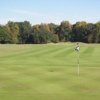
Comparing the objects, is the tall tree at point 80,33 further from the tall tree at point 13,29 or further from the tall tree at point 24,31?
→ the tall tree at point 13,29

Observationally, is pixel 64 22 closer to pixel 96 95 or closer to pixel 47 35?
pixel 47 35

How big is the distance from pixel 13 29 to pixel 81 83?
131 meters

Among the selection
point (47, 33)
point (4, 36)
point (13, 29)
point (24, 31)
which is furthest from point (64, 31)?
point (4, 36)

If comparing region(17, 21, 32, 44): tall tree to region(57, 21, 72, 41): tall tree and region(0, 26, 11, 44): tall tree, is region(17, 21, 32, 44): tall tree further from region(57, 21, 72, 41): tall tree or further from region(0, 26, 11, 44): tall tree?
region(57, 21, 72, 41): tall tree

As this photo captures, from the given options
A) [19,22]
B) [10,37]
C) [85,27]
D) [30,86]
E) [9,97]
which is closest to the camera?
[9,97]

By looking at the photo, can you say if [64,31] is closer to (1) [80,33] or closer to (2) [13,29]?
(1) [80,33]

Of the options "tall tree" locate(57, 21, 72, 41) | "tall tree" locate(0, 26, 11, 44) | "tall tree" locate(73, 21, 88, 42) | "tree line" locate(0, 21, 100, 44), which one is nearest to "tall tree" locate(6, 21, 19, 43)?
"tree line" locate(0, 21, 100, 44)

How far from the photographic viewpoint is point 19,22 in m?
164

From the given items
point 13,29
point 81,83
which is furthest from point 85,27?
point 81,83

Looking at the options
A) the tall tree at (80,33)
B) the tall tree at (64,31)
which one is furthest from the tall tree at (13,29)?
the tall tree at (80,33)

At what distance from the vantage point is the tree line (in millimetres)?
134250

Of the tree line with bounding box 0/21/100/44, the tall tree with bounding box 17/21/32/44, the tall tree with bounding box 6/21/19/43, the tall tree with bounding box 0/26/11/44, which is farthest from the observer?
the tall tree with bounding box 17/21/32/44

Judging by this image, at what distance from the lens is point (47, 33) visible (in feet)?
447

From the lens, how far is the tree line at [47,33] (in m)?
134
